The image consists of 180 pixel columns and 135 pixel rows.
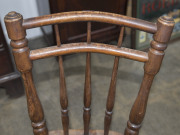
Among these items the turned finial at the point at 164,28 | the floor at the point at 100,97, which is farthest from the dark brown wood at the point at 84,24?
the turned finial at the point at 164,28

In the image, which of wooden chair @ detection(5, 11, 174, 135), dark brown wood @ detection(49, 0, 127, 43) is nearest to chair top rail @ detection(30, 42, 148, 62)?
wooden chair @ detection(5, 11, 174, 135)

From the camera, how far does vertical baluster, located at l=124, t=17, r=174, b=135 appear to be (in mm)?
574

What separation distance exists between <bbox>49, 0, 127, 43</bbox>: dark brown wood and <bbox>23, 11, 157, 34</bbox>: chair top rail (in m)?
1.24

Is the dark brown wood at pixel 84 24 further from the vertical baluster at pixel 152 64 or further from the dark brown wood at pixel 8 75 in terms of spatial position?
the vertical baluster at pixel 152 64

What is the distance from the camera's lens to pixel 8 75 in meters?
1.68

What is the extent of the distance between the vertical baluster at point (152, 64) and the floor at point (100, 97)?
87cm

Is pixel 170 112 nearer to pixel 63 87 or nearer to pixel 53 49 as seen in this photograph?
pixel 63 87

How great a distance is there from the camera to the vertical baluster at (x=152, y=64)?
574mm

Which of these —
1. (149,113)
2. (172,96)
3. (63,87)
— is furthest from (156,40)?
(172,96)

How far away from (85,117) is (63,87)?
169mm

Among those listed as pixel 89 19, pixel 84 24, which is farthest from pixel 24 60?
pixel 84 24

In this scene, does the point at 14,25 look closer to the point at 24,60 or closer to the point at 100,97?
the point at 24,60

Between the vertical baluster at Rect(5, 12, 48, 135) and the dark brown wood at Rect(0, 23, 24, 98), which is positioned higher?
the vertical baluster at Rect(5, 12, 48, 135)

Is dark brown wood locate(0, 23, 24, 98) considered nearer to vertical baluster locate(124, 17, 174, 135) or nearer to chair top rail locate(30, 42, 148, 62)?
chair top rail locate(30, 42, 148, 62)
